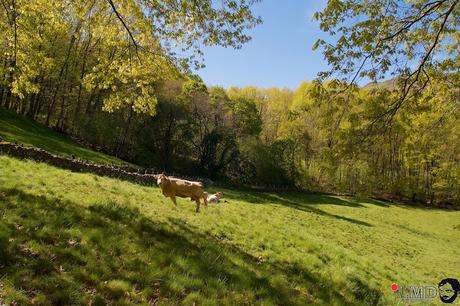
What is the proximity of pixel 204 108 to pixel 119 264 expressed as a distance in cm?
3416

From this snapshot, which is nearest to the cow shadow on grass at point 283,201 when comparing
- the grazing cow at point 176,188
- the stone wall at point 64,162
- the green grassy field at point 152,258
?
the stone wall at point 64,162

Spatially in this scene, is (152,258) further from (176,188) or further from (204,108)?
(204,108)

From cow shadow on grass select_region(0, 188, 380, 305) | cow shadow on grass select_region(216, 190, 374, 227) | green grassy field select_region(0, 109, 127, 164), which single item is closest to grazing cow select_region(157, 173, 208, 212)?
cow shadow on grass select_region(0, 188, 380, 305)

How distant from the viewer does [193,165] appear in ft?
124

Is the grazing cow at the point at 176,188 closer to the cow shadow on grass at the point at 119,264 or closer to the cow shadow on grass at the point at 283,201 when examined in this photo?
the cow shadow on grass at the point at 119,264

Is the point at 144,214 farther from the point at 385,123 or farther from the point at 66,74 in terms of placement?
the point at 66,74

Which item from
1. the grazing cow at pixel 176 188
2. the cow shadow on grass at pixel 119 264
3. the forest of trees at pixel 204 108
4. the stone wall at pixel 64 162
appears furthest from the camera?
the stone wall at pixel 64 162

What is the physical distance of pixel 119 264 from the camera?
594cm

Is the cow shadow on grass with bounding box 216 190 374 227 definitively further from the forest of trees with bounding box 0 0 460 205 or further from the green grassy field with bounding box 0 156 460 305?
the green grassy field with bounding box 0 156 460 305

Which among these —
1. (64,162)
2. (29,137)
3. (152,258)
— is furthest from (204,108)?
(152,258)

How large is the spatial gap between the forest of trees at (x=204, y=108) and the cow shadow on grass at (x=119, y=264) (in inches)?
131

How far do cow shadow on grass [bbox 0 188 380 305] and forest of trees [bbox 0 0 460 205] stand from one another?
3325mm

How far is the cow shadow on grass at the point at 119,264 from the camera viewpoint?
495cm

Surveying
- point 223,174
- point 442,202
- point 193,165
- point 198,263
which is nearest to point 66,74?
point 193,165
